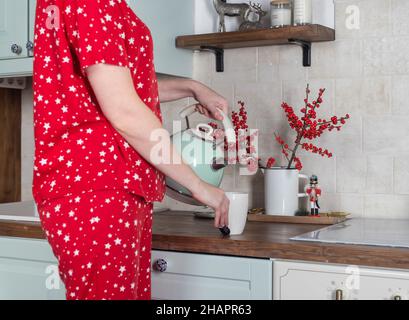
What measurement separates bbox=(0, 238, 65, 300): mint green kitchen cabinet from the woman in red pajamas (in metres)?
0.65

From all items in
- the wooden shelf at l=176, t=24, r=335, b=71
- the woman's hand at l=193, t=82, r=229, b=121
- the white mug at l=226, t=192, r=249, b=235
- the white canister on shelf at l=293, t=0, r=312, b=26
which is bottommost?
the white mug at l=226, t=192, r=249, b=235

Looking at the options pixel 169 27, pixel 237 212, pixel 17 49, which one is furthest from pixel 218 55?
pixel 237 212

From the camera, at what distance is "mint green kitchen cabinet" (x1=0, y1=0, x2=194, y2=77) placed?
2.34m

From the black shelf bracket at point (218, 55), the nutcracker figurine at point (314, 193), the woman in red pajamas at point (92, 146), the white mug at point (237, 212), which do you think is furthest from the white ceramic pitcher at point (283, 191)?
the woman in red pajamas at point (92, 146)

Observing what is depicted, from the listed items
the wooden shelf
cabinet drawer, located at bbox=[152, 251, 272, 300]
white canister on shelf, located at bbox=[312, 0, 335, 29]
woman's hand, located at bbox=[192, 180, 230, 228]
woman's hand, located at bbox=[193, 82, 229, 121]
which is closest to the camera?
woman's hand, located at bbox=[192, 180, 230, 228]

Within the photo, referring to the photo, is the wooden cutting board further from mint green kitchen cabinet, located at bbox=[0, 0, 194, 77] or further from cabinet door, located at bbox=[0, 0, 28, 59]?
cabinet door, located at bbox=[0, 0, 28, 59]

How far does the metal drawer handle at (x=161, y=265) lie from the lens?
72.7 inches

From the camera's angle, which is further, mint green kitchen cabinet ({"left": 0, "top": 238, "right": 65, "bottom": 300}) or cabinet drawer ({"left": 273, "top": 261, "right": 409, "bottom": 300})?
mint green kitchen cabinet ({"left": 0, "top": 238, "right": 65, "bottom": 300})

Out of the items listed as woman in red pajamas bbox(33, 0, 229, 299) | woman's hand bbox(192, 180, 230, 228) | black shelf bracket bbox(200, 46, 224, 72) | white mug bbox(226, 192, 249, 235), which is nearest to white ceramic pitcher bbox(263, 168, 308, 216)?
white mug bbox(226, 192, 249, 235)

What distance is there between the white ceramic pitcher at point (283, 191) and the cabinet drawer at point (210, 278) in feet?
1.67

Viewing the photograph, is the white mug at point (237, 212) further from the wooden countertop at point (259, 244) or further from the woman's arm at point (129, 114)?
the woman's arm at point (129, 114)

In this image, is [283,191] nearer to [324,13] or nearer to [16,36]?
[324,13]

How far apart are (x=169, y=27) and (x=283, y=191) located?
2.34ft
